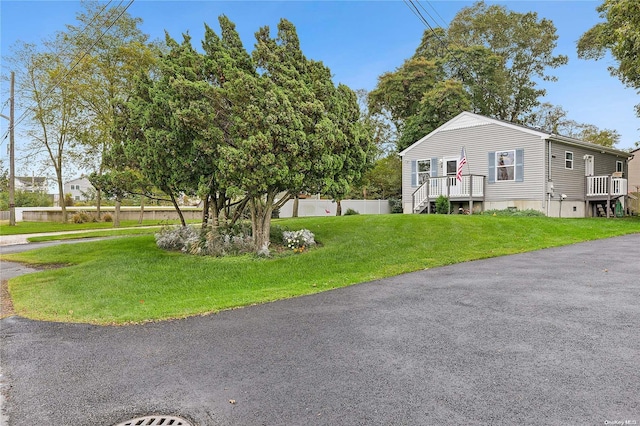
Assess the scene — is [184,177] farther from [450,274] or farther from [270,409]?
[270,409]

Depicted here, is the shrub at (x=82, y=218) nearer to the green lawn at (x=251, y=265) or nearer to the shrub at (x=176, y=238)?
the green lawn at (x=251, y=265)

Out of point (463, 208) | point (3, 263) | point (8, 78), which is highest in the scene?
point (8, 78)

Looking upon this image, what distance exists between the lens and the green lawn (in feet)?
19.1

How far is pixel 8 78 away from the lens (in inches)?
901

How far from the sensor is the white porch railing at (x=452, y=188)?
17.6 meters

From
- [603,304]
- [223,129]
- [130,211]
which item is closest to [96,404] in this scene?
[603,304]

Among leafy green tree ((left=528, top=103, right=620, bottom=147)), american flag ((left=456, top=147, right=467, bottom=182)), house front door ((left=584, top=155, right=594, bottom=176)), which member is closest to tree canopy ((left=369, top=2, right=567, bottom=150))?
leafy green tree ((left=528, top=103, right=620, bottom=147))

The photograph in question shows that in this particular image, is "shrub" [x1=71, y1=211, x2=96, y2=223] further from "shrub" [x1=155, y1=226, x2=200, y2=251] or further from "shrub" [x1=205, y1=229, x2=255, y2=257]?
"shrub" [x1=205, y1=229, x2=255, y2=257]

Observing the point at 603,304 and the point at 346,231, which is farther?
the point at 346,231

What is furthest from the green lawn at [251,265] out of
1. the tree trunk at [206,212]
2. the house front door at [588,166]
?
the house front door at [588,166]

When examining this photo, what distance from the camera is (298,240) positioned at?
10.6m

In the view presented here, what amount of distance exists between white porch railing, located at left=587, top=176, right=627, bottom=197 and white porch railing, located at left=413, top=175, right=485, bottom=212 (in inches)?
214

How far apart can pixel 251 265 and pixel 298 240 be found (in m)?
2.28

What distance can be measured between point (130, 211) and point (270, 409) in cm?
3365
